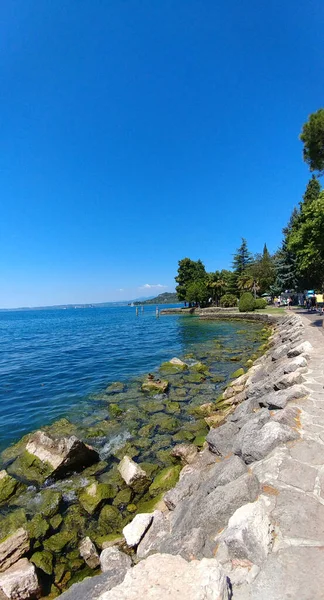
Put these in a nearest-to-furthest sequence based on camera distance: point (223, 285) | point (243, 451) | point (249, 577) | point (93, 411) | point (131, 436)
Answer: point (249, 577) < point (243, 451) < point (131, 436) < point (93, 411) < point (223, 285)

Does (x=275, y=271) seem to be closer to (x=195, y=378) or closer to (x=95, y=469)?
(x=195, y=378)

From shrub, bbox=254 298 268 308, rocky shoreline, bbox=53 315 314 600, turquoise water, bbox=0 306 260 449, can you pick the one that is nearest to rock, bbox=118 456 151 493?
rocky shoreline, bbox=53 315 314 600

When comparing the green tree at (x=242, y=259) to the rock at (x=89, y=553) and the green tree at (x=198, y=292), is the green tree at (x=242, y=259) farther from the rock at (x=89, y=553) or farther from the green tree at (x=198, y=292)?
the rock at (x=89, y=553)

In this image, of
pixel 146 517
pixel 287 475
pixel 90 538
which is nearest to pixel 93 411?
pixel 90 538

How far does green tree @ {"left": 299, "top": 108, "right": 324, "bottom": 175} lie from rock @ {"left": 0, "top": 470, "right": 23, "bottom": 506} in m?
25.1

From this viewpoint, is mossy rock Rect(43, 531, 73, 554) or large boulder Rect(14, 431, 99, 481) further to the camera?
large boulder Rect(14, 431, 99, 481)

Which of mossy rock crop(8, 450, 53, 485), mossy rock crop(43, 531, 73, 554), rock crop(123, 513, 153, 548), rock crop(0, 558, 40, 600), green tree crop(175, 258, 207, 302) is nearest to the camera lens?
rock crop(0, 558, 40, 600)

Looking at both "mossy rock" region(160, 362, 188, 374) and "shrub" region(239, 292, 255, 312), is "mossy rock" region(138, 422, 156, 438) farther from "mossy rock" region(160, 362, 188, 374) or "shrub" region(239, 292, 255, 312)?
"shrub" region(239, 292, 255, 312)

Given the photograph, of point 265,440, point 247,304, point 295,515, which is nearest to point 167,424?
point 265,440

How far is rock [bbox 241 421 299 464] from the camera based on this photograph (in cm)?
416

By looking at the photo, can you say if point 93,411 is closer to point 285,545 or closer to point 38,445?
point 38,445

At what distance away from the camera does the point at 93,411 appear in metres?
11.1

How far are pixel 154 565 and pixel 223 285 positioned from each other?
6173 cm

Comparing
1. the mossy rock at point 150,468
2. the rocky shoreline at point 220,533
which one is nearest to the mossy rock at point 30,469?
the mossy rock at point 150,468
